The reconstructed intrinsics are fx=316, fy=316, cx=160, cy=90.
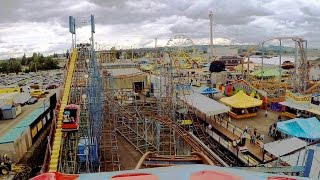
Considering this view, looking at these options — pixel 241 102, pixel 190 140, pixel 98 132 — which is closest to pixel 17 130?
pixel 98 132

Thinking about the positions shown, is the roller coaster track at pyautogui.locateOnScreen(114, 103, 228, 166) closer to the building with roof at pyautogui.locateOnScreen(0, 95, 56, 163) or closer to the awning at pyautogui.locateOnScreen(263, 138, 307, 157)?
the awning at pyautogui.locateOnScreen(263, 138, 307, 157)

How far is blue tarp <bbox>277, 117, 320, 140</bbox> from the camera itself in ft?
57.8

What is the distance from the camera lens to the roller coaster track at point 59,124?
1299cm

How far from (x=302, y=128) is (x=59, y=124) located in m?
13.4

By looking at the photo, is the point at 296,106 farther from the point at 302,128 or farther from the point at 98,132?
the point at 98,132

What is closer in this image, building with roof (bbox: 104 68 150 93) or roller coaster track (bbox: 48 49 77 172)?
roller coaster track (bbox: 48 49 77 172)

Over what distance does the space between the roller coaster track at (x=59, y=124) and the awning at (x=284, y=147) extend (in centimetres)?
1007

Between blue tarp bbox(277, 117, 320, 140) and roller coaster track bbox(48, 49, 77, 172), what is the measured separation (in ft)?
40.7

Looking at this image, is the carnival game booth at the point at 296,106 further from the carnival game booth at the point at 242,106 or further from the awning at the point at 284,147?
the awning at the point at 284,147

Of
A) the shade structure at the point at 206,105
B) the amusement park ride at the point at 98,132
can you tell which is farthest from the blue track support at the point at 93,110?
the shade structure at the point at 206,105

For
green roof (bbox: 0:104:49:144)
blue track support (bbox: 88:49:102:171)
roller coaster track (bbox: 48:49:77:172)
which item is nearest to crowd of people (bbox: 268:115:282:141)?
blue track support (bbox: 88:49:102:171)

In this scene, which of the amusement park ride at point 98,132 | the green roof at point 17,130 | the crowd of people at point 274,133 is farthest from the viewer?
the crowd of people at point 274,133

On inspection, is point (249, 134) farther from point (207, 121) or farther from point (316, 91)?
point (316, 91)

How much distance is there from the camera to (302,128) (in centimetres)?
1819
